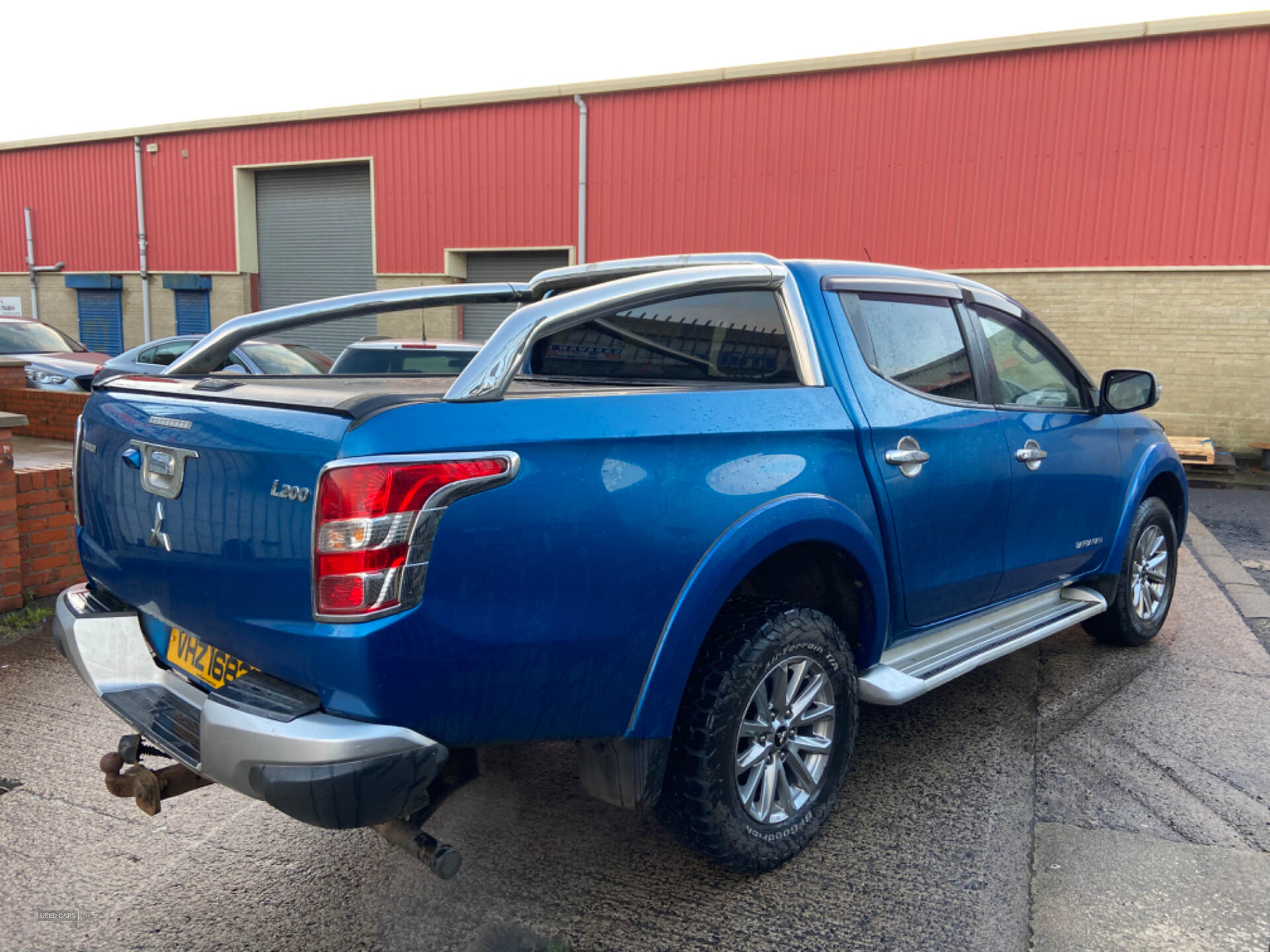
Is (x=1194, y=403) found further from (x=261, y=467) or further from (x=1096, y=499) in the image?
(x=261, y=467)

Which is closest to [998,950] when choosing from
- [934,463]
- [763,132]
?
[934,463]

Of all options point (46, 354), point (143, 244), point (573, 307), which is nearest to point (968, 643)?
point (573, 307)

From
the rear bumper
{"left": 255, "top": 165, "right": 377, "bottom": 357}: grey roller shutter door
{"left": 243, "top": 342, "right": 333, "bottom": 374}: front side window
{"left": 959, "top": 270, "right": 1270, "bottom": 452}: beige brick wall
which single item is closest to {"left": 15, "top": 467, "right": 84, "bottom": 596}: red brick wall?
the rear bumper

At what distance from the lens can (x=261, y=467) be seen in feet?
7.13

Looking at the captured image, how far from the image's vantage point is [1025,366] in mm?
4125

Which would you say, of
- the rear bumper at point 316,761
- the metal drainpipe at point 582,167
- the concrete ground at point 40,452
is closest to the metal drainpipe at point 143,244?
the metal drainpipe at point 582,167

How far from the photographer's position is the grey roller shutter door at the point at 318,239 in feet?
67.4

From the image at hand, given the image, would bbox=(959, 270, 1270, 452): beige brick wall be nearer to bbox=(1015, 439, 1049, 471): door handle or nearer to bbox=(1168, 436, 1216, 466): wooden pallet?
bbox=(1168, 436, 1216, 466): wooden pallet

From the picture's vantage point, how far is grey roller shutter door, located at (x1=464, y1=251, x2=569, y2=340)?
1853 centimetres

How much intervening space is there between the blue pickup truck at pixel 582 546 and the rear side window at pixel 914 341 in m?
0.02

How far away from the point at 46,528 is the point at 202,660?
144 inches

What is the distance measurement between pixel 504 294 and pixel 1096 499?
2.78 metres

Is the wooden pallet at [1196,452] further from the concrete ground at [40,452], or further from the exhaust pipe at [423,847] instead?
the exhaust pipe at [423,847]

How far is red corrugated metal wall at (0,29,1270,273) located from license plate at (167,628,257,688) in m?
14.0
